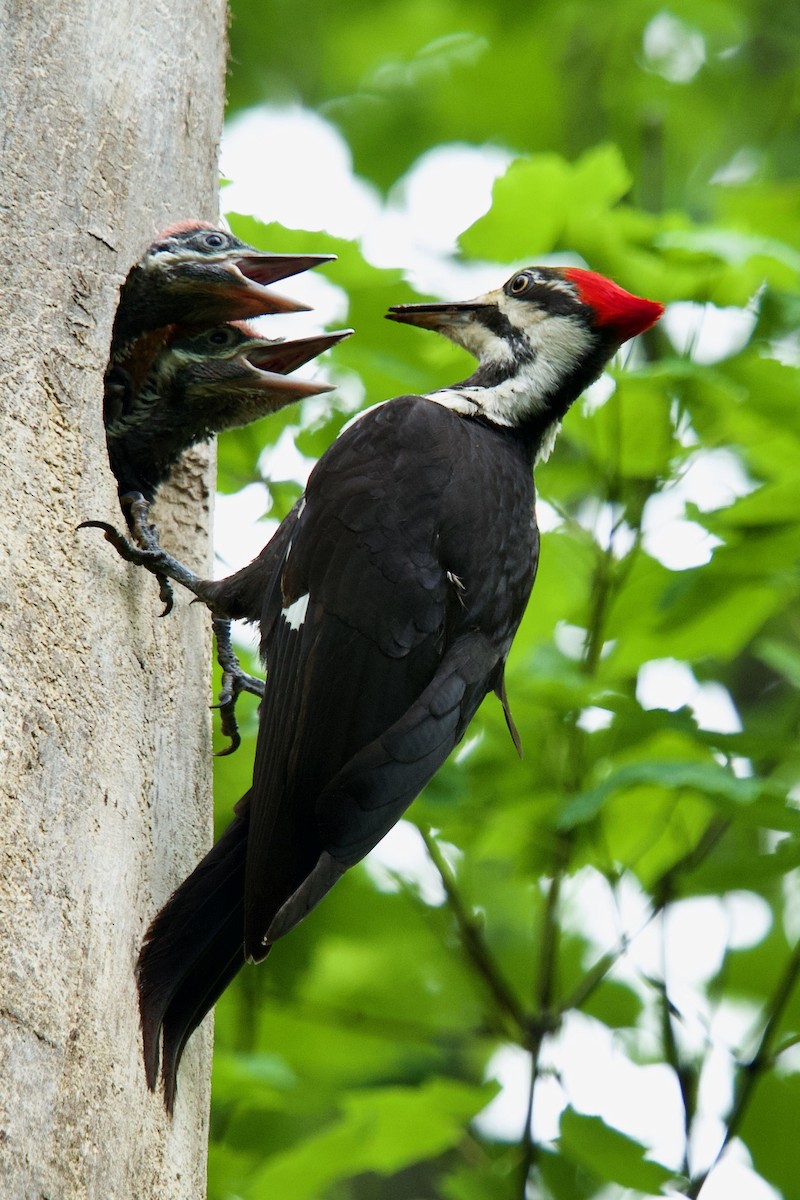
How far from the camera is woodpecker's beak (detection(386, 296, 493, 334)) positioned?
9.28 ft

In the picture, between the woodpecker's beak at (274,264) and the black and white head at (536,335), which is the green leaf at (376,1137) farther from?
the woodpecker's beak at (274,264)

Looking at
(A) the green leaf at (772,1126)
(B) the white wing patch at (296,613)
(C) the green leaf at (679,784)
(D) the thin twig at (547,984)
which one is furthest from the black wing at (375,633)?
(A) the green leaf at (772,1126)

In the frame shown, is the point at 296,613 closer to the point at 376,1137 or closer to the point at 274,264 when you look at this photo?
the point at 274,264

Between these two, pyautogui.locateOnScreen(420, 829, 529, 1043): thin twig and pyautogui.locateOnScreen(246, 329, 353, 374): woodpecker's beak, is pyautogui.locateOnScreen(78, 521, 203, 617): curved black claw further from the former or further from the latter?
pyautogui.locateOnScreen(420, 829, 529, 1043): thin twig

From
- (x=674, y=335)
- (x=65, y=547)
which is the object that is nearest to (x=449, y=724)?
(x=65, y=547)

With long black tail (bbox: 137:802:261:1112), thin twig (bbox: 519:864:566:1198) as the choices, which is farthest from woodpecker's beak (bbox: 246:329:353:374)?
thin twig (bbox: 519:864:566:1198)

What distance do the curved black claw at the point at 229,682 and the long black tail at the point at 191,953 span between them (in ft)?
1.42

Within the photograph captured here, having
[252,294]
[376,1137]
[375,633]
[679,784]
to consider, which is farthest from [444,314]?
[376,1137]

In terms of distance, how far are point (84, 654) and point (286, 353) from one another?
99 centimetres

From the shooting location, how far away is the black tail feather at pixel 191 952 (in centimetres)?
179

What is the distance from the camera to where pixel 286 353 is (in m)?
2.62

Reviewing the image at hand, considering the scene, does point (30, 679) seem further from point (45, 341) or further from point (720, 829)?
point (720, 829)

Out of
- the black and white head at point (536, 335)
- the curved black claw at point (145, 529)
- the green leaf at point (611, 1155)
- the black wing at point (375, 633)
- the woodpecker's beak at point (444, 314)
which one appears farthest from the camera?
the woodpecker's beak at point (444, 314)

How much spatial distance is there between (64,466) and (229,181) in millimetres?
1159
